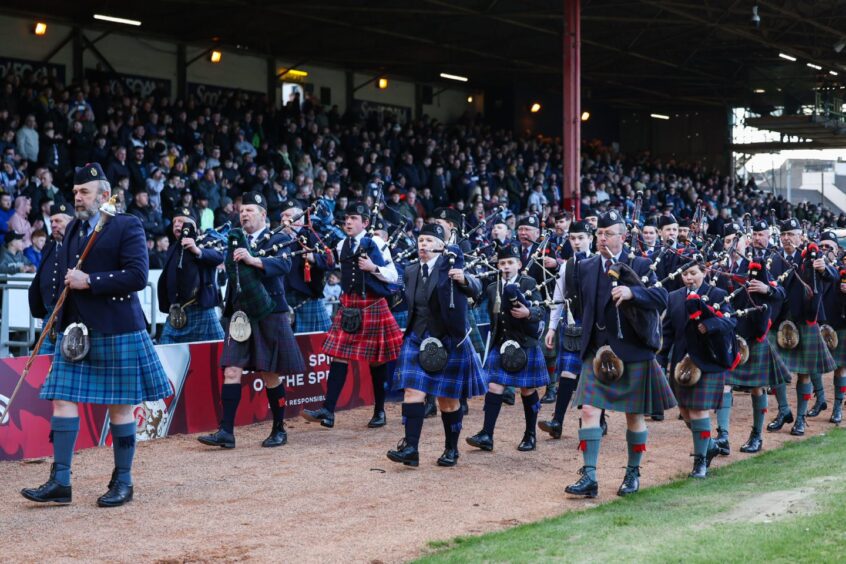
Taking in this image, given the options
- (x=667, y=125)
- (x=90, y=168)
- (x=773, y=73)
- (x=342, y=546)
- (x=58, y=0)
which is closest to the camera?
(x=342, y=546)

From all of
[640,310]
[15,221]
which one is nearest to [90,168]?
[640,310]

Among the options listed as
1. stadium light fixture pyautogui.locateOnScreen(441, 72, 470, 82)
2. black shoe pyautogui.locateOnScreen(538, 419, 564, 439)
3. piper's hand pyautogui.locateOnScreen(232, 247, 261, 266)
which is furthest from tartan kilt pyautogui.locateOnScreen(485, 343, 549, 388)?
stadium light fixture pyautogui.locateOnScreen(441, 72, 470, 82)

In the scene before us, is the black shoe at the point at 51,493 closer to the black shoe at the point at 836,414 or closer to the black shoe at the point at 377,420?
the black shoe at the point at 377,420

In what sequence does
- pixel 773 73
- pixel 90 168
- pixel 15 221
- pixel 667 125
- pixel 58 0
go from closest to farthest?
1. pixel 90 168
2. pixel 15 221
3. pixel 58 0
4. pixel 773 73
5. pixel 667 125

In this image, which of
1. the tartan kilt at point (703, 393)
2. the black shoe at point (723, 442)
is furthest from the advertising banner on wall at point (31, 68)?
the tartan kilt at point (703, 393)

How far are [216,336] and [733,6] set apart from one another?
48.7 feet

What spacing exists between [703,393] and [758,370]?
46.7 inches

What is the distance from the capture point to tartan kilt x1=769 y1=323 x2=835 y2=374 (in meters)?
8.76

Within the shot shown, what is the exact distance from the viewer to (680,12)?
802 inches

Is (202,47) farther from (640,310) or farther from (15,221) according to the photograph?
(640,310)

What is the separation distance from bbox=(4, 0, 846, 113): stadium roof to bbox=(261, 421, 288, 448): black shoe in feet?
38.5

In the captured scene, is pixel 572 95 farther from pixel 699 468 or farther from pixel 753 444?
pixel 699 468

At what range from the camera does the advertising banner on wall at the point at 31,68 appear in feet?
55.8

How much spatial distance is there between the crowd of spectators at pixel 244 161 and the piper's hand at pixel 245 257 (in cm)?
103
